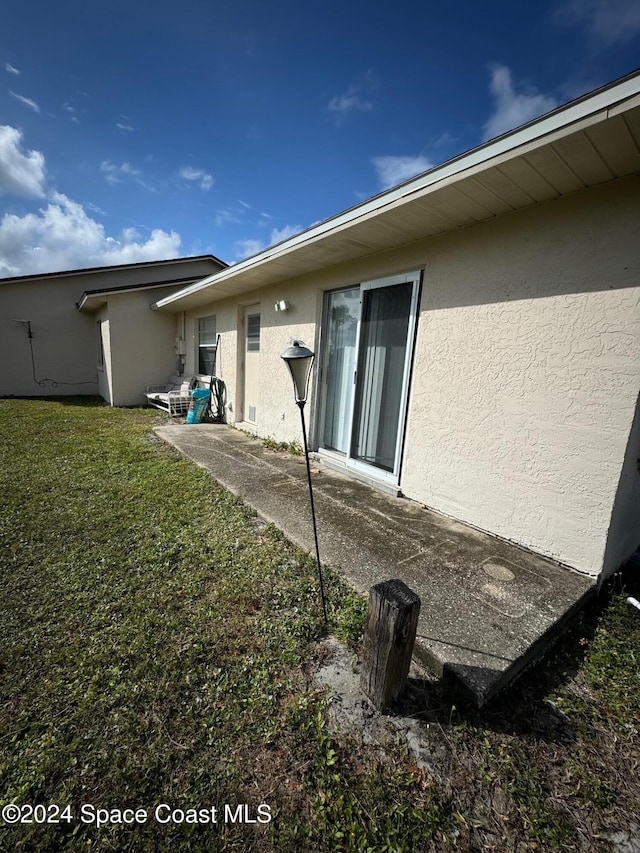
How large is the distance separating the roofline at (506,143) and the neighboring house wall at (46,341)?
1121 cm

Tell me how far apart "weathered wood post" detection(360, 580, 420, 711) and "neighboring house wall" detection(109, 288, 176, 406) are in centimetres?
1023

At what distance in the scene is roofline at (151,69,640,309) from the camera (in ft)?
5.69

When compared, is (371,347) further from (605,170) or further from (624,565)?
(624,565)

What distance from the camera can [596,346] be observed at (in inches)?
95.5

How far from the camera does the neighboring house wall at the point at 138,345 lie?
9516mm

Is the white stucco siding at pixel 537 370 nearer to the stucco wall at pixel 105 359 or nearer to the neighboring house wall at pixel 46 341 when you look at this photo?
the stucco wall at pixel 105 359

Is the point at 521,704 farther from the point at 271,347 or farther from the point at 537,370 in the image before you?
the point at 271,347

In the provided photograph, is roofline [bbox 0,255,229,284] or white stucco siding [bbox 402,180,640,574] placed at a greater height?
roofline [bbox 0,255,229,284]

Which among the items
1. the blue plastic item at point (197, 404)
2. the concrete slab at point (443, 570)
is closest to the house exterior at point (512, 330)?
the concrete slab at point (443, 570)

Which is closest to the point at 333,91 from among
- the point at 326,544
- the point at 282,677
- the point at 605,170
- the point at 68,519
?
the point at 605,170

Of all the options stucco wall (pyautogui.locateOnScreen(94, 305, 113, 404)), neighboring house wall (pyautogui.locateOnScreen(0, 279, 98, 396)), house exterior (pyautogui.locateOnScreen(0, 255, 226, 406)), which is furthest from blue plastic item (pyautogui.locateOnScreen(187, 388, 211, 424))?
neighboring house wall (pyautogui.locateOnScreen(0, 279, 98, 396))

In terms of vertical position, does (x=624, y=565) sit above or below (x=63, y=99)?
below

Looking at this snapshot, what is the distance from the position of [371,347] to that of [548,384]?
1.99m

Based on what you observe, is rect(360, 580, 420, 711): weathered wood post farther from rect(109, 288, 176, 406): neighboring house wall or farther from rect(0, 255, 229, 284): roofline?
rect(0, 255, 229, 284): roofline
